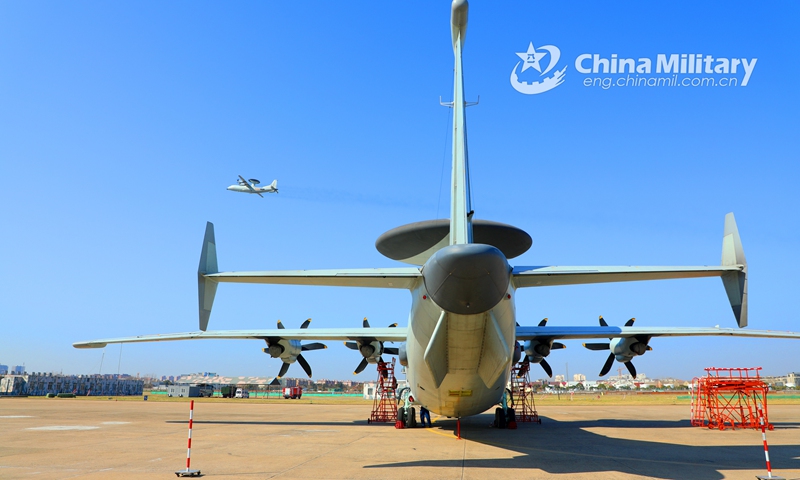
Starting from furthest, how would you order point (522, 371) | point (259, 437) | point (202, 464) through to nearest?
point (522, 371) → point (259, 437) → point (202, 464)

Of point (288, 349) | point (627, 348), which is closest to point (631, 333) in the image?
point (627, 348)

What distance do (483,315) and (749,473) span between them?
580cm

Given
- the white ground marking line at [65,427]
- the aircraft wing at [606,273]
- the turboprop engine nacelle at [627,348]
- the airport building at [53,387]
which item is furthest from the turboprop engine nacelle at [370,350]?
the airport building at [53,387]

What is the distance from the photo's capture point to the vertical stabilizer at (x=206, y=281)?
10680 mm

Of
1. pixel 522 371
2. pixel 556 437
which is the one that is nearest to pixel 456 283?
pixel 556 437

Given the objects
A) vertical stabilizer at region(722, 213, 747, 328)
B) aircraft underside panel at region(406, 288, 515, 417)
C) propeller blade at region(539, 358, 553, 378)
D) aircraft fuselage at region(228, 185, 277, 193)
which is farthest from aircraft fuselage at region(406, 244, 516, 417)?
aircraft fuselage at region(228, 185, 277, 193)

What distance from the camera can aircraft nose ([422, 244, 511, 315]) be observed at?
802 cm

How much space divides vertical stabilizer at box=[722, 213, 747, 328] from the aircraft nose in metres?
4.59

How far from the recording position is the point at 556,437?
1656 cm

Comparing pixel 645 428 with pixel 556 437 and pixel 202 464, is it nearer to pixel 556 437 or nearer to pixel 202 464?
pixel 556 437

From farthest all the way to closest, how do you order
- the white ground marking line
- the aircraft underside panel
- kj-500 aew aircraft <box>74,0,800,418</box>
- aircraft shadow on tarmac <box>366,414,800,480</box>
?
the white ground marking line, the aircraft underside panel, aircraft shadow on tarmac <box>366,414,800,480</box>, kj-500 aew aircraft <box>74,0,800,418</box>

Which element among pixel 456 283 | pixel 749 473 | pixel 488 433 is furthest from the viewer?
pixel 488 433

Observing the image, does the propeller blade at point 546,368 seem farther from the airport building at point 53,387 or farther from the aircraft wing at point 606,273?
the airport building at point 53,387

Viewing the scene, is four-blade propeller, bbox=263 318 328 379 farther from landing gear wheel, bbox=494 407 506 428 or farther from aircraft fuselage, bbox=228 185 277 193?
aircraft fuselage, bbox=228 185 277 193
